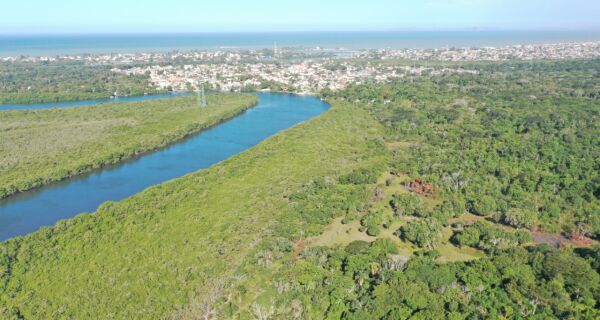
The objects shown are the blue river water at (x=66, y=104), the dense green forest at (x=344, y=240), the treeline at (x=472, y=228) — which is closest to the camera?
the treeline at (x=472, y=228)

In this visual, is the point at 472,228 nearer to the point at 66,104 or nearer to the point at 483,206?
the point at 483,206

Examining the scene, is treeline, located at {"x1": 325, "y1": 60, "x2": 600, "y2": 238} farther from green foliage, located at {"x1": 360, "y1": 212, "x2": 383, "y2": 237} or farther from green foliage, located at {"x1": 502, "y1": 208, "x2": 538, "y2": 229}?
green foliage, located at {"x1": 360, "y1": 212, "x2": 383, "y2": 237}

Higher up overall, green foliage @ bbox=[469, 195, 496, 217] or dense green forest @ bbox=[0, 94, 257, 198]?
dense green forest @ bbox=[0, 94, 257, 198]

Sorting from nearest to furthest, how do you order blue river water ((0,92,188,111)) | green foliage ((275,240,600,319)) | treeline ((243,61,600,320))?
green foliage ((275,240,600,319)), treeline ((243,61,600,320)), blue river water ((0,92,188,111))

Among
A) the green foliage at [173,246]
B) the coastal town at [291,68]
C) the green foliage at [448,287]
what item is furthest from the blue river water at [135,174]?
the coastal town at [291,68]

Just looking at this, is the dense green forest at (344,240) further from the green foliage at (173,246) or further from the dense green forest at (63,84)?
the dense green forest at (63,84)

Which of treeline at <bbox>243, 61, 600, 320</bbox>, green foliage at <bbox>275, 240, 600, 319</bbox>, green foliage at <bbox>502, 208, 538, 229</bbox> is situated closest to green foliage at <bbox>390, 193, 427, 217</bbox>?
treeline at <bbox>243, 61, 600, 320</bbox>

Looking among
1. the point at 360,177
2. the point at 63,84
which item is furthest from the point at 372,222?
the point at 63,84
